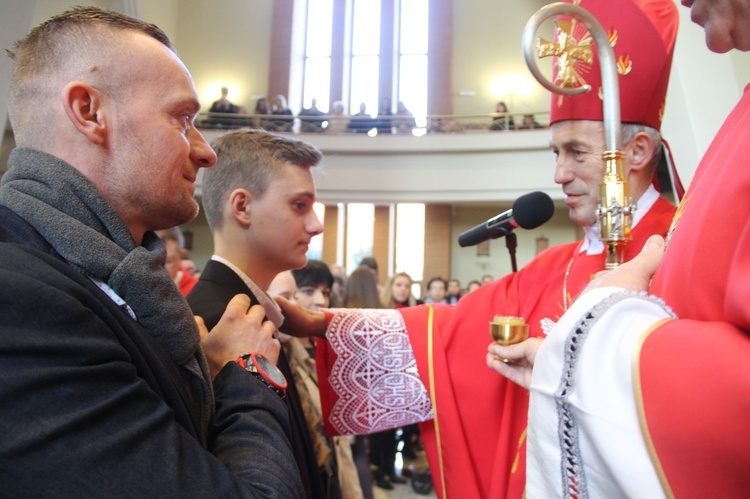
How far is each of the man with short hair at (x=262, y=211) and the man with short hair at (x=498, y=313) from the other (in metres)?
0.21

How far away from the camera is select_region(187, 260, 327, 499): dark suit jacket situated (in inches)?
52.4

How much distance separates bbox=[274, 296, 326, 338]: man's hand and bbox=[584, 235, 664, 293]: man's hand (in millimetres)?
997

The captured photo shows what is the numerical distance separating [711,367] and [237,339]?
773mm

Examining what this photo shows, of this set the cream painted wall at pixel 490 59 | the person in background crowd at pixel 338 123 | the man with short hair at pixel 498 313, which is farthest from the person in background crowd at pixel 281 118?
the man with short hair at pixel 498 313

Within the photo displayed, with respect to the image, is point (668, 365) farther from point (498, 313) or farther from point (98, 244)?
point (498, 313)

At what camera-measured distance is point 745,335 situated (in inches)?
27.0

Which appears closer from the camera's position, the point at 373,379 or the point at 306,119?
the point at 373,379

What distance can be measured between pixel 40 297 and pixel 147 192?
0.33 meters

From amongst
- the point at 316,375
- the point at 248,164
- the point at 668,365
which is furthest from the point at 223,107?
the point at 668,365

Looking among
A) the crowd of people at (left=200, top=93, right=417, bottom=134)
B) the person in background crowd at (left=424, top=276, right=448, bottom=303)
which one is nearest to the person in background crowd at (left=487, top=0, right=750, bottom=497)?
the person in background crowd at (left=424, top=276, right=448, bottom=303)

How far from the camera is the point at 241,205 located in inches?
63.0

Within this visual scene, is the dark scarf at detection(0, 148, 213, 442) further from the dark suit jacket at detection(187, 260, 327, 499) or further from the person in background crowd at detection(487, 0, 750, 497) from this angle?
the person in background crowd at detection(487, 0, 750, 497)

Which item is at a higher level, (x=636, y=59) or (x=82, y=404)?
(x=636, y=59)

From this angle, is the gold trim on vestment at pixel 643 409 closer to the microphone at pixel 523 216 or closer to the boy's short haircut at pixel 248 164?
the microphone at pixel 523 216
